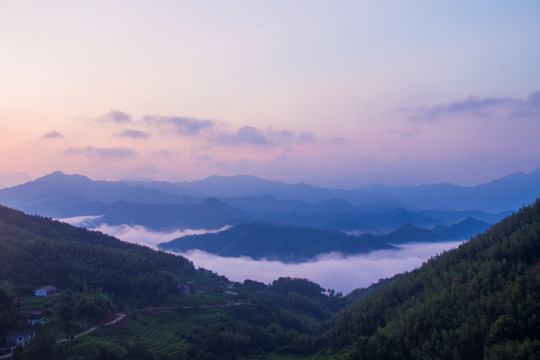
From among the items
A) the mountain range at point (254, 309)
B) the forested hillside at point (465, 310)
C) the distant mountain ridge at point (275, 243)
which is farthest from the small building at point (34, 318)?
the distant mountain ridge at point (275, 243)

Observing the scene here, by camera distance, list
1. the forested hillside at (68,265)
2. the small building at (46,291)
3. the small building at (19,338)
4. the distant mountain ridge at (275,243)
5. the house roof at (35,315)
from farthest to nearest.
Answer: the distant mountain ridge at (275,243) → the forested hillside at (68,265) → the small building at (46,291) → the house roof at (35,315) → the small building at (19,338)

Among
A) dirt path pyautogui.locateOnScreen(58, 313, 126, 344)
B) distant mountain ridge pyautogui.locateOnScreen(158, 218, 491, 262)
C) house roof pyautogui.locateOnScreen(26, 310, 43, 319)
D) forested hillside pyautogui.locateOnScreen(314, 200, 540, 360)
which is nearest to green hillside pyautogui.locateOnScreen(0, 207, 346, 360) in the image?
dirt path pyautogui.locateOnScreen(58, 313, 126, 344)

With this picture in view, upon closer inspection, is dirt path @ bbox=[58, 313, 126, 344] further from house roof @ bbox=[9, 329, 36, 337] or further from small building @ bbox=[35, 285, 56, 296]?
small building @ bbox=[35, 285, 56, 296]

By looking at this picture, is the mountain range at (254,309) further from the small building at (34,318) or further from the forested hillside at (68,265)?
the small building at (34,318)

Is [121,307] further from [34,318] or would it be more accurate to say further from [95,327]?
[34,318]

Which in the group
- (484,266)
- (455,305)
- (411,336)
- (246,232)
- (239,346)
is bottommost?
(239,346)

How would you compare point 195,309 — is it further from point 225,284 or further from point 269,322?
point 225,284

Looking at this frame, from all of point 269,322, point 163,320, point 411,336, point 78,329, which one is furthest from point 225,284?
point 411,336

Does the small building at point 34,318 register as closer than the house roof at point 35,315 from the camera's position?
Yes
